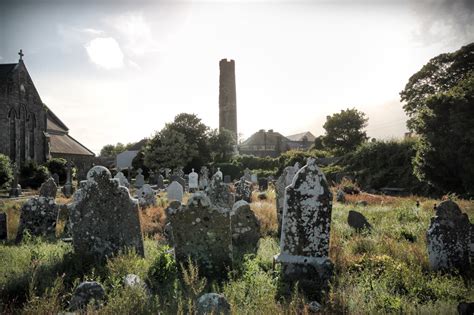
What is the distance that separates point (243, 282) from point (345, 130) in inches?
1895

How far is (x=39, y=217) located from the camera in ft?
29.3

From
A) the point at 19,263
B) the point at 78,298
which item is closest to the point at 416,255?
the point at 78,298

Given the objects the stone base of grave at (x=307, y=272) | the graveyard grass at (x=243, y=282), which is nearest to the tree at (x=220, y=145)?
the graveyard grass at (x=243, y=282)

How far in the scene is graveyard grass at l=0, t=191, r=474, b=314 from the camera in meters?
4.04

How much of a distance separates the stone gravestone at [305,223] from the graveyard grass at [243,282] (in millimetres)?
420

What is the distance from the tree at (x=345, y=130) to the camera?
49.7 meters

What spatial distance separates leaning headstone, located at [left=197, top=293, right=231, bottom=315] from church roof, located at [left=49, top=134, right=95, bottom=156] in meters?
46.4

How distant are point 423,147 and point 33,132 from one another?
127 ft

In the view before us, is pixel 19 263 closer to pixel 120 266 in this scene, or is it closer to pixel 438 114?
pixel 120 266

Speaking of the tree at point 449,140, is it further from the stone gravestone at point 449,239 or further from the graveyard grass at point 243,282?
the stone gravestone at point 449,239

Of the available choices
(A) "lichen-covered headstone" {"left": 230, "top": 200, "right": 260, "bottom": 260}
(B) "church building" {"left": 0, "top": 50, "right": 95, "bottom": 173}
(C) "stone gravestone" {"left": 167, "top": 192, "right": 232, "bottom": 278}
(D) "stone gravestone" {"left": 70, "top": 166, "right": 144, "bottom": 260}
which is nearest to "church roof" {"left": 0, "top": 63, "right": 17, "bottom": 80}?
(B) "church building" {"left": 0, "top": 50, "right": 95, "bottom": 173}

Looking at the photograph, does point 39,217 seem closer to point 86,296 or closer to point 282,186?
point 86,296

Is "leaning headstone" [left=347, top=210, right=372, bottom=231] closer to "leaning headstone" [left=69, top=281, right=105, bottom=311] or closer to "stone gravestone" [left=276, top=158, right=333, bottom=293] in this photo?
"stone gravestone" [left=276, top=158, right=333, bottom=293]

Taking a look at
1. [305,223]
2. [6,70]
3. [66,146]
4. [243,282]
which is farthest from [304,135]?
[243,282]
